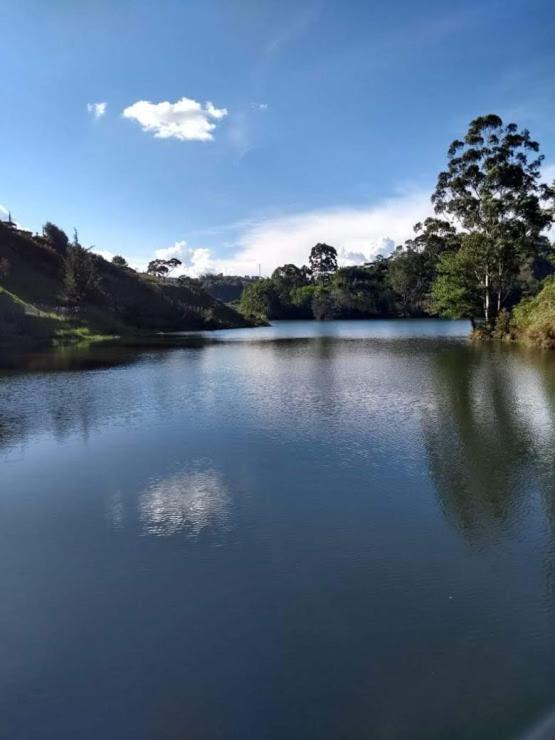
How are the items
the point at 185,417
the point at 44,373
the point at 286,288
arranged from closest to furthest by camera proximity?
the point at 185,417 → the point at 44,373 → the point at 286,288

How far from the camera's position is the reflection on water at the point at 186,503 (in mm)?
10469

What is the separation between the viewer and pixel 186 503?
11.7 m

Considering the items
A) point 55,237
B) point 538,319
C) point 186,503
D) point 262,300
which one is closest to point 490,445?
point 186,503

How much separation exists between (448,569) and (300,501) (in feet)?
12.4

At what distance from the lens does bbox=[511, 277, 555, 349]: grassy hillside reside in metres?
42.3

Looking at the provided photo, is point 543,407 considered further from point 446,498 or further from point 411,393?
point 446,498

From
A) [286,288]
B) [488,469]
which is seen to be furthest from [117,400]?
[286,288]

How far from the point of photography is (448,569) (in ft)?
28.3

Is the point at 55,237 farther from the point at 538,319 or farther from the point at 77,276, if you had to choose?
the point at 538,319

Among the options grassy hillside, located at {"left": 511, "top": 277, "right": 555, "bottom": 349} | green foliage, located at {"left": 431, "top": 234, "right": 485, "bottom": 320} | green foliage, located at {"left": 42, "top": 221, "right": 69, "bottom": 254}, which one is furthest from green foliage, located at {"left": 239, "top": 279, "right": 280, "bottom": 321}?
grassy hillside, located at {"left": 511, "top": 277, "right": 555, "bottom": 349}

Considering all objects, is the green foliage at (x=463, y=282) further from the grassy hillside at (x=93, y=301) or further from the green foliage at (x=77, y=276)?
the green foliage at (x=77, y=276)

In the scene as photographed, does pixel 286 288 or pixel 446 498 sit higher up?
pixel 286 288

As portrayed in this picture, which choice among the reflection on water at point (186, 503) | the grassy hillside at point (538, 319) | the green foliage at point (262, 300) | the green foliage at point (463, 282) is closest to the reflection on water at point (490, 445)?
the reflection on water at point (186, 503)

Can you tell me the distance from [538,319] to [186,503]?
4059 cm
